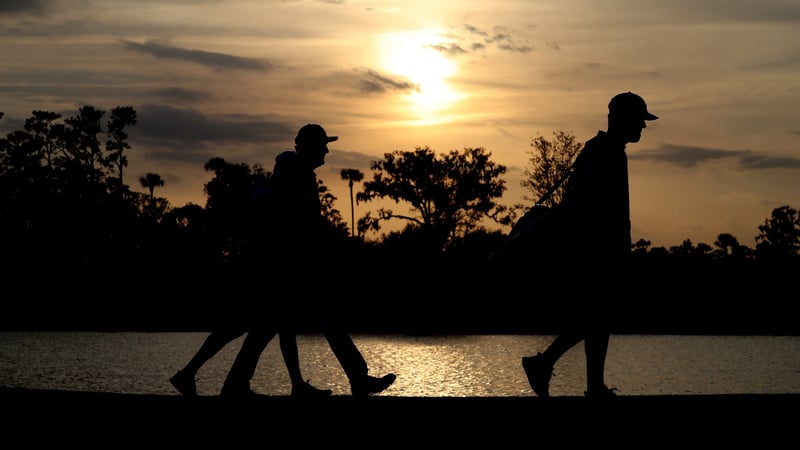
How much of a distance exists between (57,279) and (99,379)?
4309 centimetres

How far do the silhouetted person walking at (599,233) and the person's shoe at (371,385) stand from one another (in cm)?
126

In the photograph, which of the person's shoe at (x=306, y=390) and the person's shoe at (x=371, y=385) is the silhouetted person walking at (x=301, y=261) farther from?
the person's shoe at (x=306, y=390)

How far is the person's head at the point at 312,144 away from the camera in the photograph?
8031 mm

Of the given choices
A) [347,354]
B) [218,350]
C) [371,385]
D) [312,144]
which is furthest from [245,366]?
[312,144]

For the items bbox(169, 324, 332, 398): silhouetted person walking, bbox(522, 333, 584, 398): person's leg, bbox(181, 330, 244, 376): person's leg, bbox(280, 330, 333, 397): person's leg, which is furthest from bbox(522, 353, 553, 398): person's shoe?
bbox(181, 330, 244, 376): person's leg

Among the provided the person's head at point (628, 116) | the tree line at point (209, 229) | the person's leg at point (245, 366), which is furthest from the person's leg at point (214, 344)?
the tree line at point (209, 229)

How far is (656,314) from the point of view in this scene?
212ft

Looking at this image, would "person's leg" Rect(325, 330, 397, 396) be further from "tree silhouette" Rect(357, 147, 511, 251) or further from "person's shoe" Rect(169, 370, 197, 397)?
"tree silhouette" Rect(357, 147, 511, 251)

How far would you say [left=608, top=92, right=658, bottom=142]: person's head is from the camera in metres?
7.32

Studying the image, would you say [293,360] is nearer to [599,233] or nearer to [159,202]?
[599,233]

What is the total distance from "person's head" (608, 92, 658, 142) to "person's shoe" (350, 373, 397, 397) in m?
2.35

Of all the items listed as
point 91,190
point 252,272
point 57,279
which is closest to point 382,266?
point 57,279

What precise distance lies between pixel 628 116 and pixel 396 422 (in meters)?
2.58

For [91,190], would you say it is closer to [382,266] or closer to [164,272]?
[164,272]
